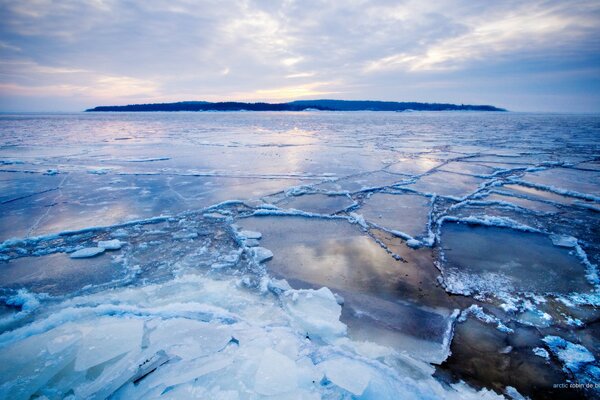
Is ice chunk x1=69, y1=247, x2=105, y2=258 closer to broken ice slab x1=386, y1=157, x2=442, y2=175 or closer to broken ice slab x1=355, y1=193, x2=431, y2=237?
broken ice slab x1=355, y1=193, x2=431, y2=237

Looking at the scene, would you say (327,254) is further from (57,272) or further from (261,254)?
(57,272)

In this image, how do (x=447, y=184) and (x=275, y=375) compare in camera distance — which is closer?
(x=275, y=375)

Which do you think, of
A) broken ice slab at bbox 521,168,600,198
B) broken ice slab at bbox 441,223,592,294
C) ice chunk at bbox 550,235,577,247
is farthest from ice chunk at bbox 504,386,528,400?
broken ice slab at bbox 521,168,600,198

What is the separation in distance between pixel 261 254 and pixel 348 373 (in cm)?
143

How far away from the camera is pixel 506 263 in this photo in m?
2.58

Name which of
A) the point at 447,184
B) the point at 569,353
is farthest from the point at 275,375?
the point at 447,184

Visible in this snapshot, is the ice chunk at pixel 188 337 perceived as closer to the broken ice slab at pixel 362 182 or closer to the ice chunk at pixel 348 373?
the ice chunk at pixel 348 373

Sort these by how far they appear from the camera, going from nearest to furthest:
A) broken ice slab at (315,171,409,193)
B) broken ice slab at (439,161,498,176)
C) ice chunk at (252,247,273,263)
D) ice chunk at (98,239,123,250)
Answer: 1. ice chunk at (252,247,273,263)
2. ice chunk at (98,239,123,250)
3. broken ice slab at (315,171,409,193)
4. broken ice slab at (439,161,498,176)

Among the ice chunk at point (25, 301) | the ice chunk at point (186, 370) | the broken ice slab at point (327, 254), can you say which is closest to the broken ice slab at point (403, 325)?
the broken ice slab at point (327, 254)

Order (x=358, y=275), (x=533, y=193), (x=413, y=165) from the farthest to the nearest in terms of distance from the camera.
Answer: (x=413, y=165), (x=533, y=193), (x=358, y=275)

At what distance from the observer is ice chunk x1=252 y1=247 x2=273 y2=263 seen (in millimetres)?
2660

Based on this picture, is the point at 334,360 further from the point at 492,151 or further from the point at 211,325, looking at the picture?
the point at 492,151

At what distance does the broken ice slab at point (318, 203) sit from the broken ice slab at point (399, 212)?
28 cm

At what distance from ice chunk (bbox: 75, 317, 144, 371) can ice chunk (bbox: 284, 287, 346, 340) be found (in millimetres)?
926
